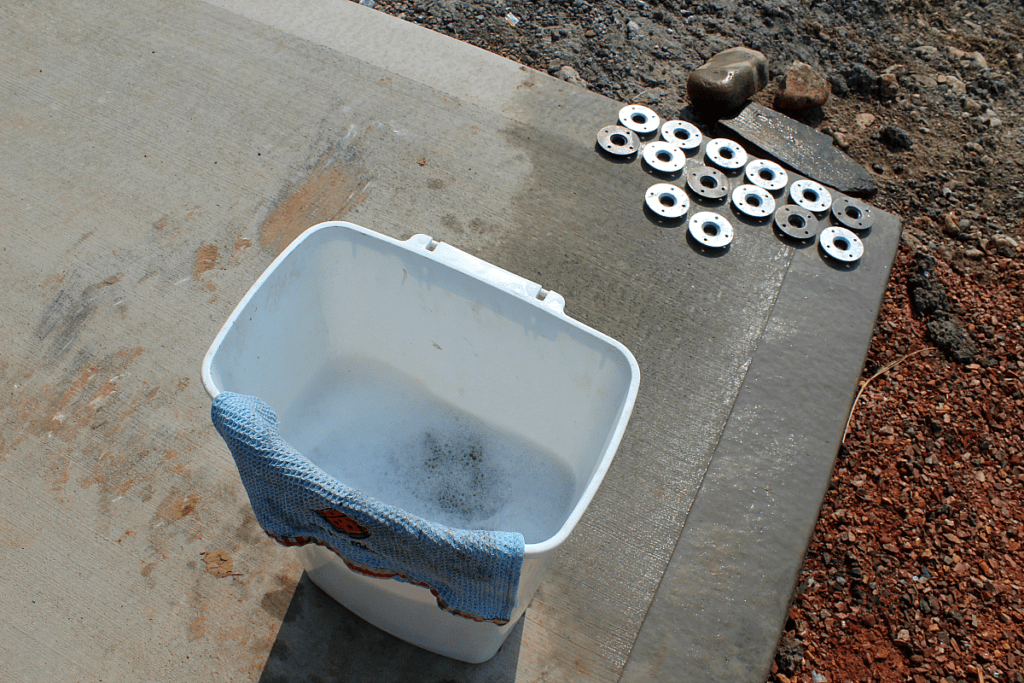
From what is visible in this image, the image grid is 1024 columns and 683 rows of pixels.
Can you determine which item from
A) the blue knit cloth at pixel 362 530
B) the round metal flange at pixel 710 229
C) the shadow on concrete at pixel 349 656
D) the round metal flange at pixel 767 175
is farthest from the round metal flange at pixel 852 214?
the blue knit cloth at pixel 362 530

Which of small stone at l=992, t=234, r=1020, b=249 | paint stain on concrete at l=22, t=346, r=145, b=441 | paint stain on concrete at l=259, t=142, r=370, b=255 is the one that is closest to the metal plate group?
small stone at l=992, t=234, r=1020, b=249

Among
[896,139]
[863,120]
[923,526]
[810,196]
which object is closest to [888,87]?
[863,120]

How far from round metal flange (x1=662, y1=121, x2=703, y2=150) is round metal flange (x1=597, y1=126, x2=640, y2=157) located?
0.14m

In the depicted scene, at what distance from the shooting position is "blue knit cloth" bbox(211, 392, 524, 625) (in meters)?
1.10

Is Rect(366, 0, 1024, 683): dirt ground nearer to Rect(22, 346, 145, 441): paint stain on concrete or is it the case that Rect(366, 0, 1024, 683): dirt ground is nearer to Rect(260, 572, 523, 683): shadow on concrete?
Rect(260, 572, 523, 683): shadow on concrete

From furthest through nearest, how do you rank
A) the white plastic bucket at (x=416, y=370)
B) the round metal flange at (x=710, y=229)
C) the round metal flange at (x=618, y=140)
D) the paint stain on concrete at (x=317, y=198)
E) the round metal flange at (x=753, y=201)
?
the round metal flange at (x=618, y=140) → the round metal flange at (x=753, y=201) → the round metal flange at (x=710, y=229) → the paint stain on concrete at (x=317, y=198) → the white plastic bucket at (x=416, y=370)

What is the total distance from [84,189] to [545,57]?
2.17 metres

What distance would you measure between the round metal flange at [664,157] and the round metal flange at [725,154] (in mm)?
125

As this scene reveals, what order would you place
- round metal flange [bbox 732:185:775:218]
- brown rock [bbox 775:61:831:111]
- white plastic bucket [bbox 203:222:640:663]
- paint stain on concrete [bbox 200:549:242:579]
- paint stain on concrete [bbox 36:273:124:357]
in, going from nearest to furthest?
white plastic bucket [bbox 203:222:640:663], paint stain on concrete [bbox 200:549:242:579], paint stain on concrete [bbox 36:273:124:357], round metal flange [bbox 732:185:775:218], brown rock [bbox 775:61:831:111]

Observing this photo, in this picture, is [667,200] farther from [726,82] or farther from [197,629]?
[197,629]

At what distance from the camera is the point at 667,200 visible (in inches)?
104

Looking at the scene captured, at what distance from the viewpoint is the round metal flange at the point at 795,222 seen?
258cm

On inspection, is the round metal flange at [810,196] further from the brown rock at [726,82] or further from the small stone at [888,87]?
the small stone at [888,87]

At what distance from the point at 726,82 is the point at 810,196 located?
26.7 inches
